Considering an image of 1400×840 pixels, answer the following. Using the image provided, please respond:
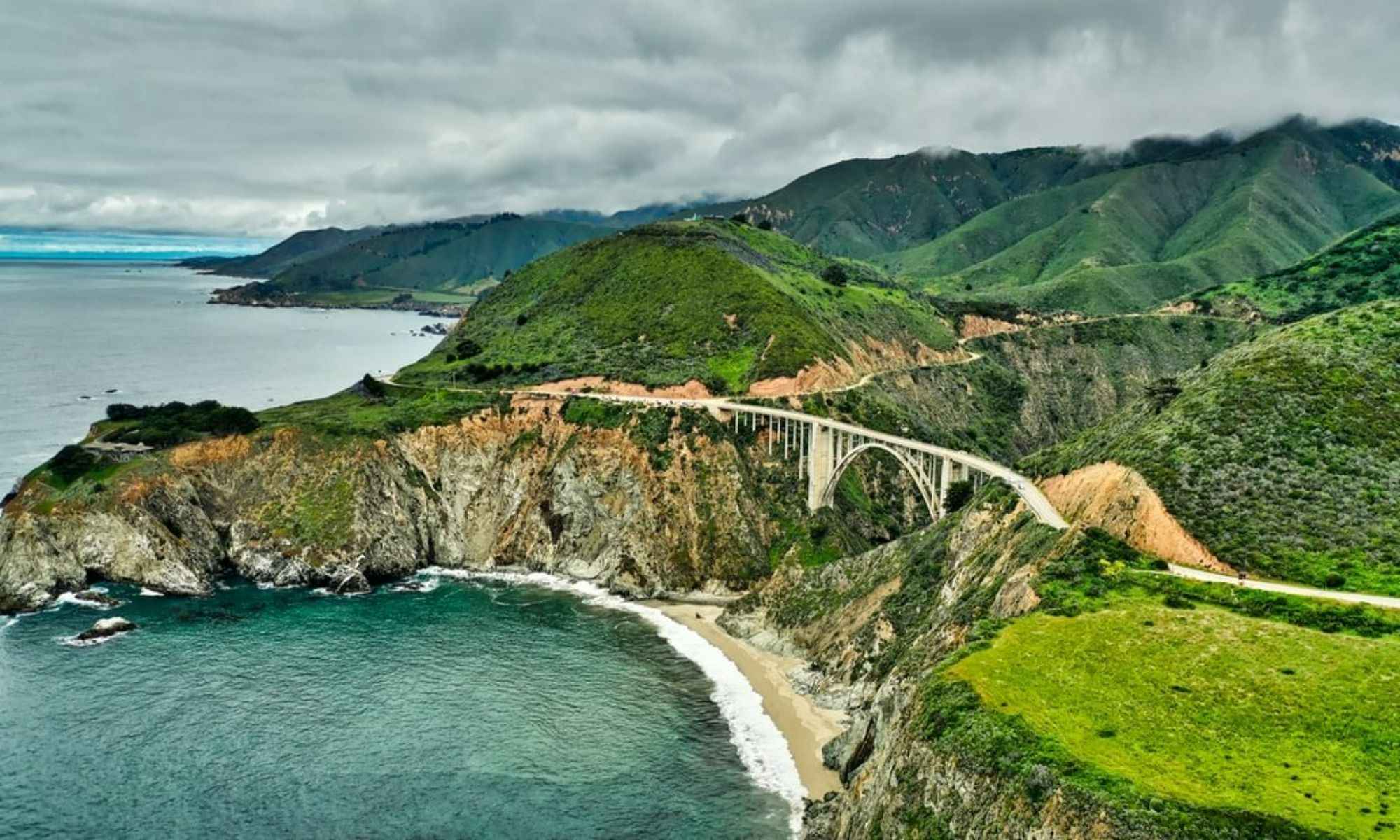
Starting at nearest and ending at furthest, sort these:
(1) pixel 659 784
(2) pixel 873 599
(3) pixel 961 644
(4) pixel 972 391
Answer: (3) pixel 961 644 < (1) pixel 659 784 < (2) pixel 873 599 < (4) pixel 972 391

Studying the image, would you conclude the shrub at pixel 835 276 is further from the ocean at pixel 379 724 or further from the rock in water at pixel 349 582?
the rock in water at pixel 349 582

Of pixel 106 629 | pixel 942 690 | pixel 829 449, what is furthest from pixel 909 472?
pixel 106 629

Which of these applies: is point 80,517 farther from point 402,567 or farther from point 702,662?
point 702,662

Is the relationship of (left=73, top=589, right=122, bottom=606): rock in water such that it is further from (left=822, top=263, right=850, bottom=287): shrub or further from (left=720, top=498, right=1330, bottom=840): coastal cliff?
(left=822, top=263, right=850, bottom=287): shrub

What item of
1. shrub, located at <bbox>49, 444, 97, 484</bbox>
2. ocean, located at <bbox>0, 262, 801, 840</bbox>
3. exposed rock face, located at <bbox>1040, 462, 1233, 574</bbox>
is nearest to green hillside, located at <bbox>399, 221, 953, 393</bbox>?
shrub, located at <bbox>49, 444, 97, 484</bbox>

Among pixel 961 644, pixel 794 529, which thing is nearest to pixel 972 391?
pixel 794 529

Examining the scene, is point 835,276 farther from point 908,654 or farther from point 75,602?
point 75,602
